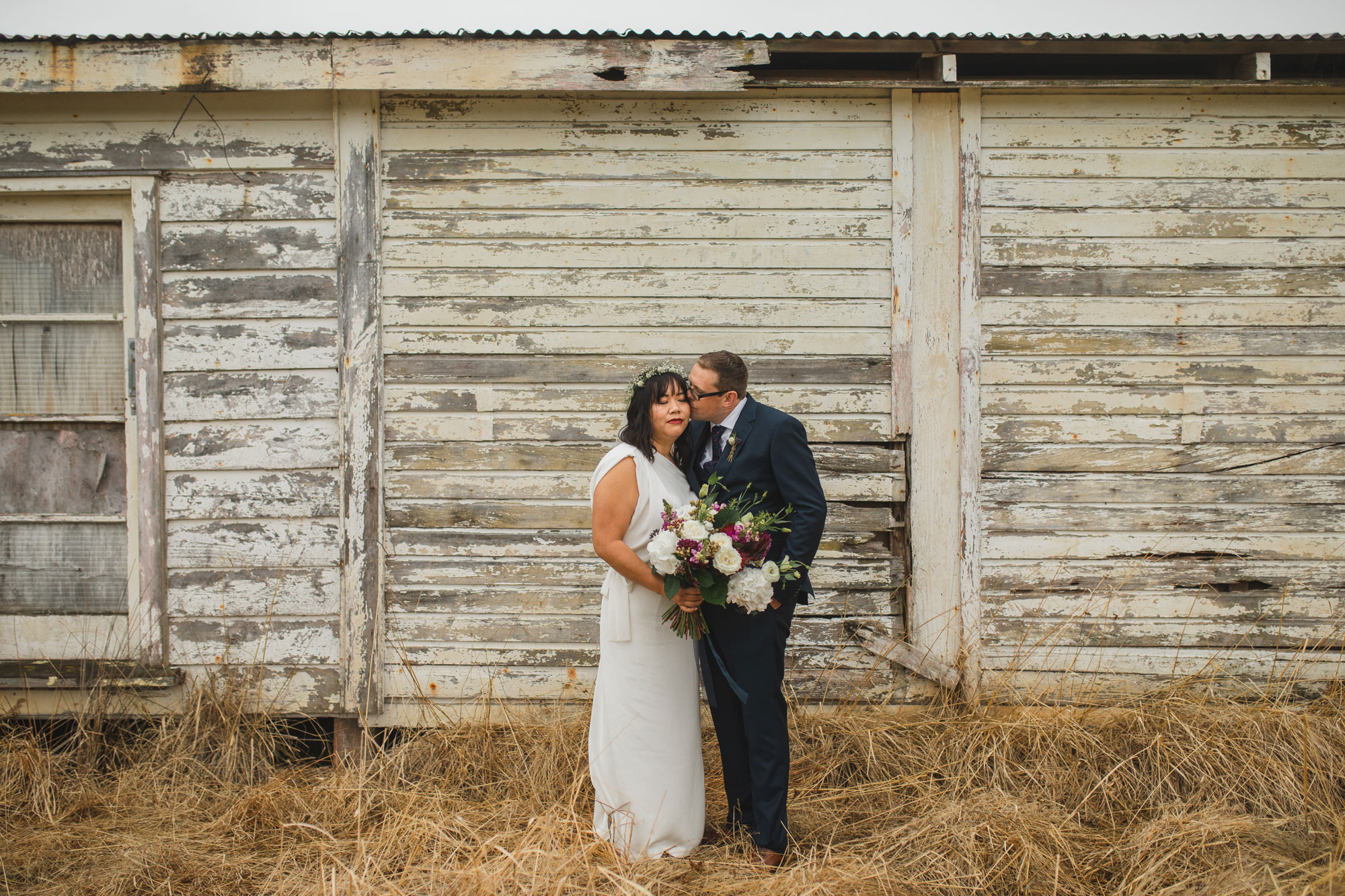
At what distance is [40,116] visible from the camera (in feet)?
12.6

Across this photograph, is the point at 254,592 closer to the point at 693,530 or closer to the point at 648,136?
the point at 693,530

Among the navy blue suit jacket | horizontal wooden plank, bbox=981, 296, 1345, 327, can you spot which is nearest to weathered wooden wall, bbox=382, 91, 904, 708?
horizontal wooden plank, bbox=981, 296, 1345, 327

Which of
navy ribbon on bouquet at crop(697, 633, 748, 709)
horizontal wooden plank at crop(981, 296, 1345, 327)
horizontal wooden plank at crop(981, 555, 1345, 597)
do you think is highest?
horizontal wooden plank at crop(981, 296, 1345, 327)

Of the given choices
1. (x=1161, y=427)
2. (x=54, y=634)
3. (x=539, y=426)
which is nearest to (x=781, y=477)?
(x=539, y=426)

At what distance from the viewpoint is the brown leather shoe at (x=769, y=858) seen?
111 inches

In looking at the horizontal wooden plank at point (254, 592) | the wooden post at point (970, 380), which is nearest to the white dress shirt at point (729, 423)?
the wooden post at point (970, 380)

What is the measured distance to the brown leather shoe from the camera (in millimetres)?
2818

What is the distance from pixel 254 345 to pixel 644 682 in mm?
2661

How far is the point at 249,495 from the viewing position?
12.7 feet

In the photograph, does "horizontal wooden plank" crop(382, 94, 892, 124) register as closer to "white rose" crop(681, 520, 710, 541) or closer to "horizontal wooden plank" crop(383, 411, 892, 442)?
"horizontal wooden plank" crop(383, 411, 892, 442)

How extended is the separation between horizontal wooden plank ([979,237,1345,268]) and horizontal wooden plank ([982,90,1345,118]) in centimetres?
63

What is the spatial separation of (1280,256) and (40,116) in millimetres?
6365

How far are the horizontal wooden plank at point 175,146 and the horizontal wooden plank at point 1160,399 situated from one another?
3707 millimetres

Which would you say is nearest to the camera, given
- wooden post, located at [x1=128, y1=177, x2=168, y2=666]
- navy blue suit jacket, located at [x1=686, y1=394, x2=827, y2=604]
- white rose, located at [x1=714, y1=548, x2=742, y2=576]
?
white rose, located at [x1=714, y1=548, x2=742, y2=576]
